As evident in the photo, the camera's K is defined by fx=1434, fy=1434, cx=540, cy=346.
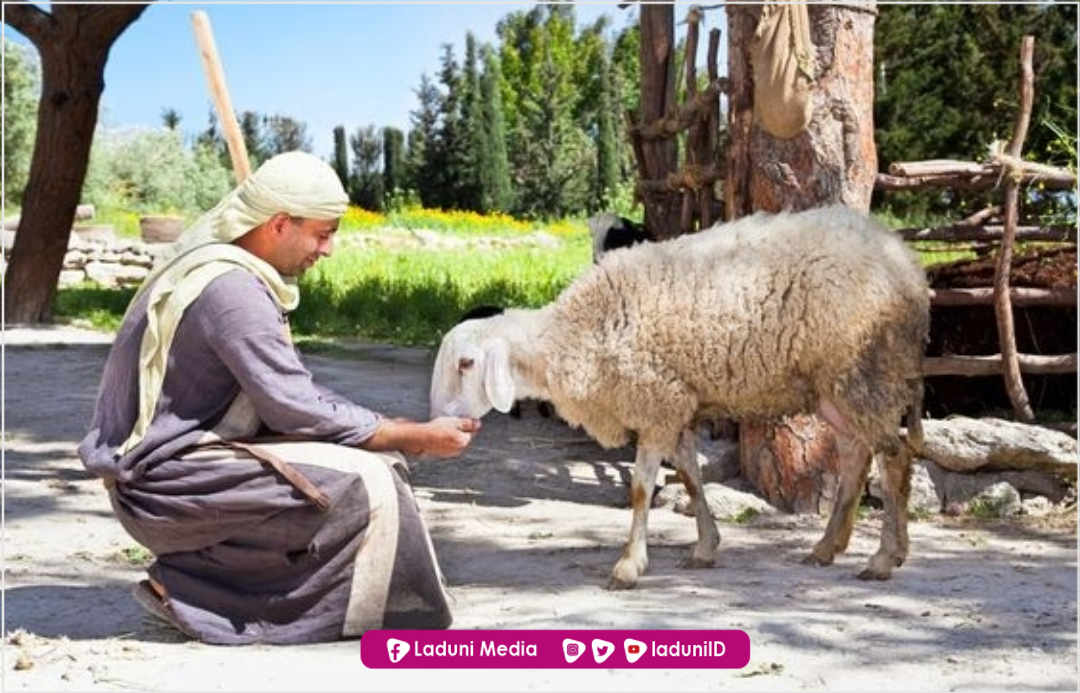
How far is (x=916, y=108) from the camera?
22.5 meters

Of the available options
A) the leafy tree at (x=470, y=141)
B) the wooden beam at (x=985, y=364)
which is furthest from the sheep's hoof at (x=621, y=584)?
the leafy tree at (x=470, y=141)

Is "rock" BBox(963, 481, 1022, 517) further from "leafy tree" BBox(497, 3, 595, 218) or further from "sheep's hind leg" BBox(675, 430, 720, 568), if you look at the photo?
"leafy tree" BBox(497, 3, 595, 218)

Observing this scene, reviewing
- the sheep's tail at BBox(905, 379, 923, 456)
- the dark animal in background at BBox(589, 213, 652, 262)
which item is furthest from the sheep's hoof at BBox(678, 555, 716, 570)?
the dark animal in background at BBox(589, 213, 652, 262)

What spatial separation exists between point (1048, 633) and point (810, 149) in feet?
8.70

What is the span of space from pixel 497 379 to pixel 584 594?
850 millimetres

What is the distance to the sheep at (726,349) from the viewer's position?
5.42 meters

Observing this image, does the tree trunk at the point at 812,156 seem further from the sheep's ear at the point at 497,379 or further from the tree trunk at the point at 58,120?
the tree trunk at the point at 58,120

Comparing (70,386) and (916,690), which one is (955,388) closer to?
(916,690)

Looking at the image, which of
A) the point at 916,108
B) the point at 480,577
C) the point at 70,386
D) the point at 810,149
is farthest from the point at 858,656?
the point at 916,108

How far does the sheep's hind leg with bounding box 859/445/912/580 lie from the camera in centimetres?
Result: 555

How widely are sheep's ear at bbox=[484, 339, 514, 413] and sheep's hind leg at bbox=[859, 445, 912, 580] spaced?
59.5 inches

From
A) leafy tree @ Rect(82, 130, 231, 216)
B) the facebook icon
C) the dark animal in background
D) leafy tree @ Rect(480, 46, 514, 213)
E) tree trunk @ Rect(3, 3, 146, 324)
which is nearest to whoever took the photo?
the facebook icon

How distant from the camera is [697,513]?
227 inches

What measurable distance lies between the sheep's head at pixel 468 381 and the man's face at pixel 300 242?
36.4 inches
